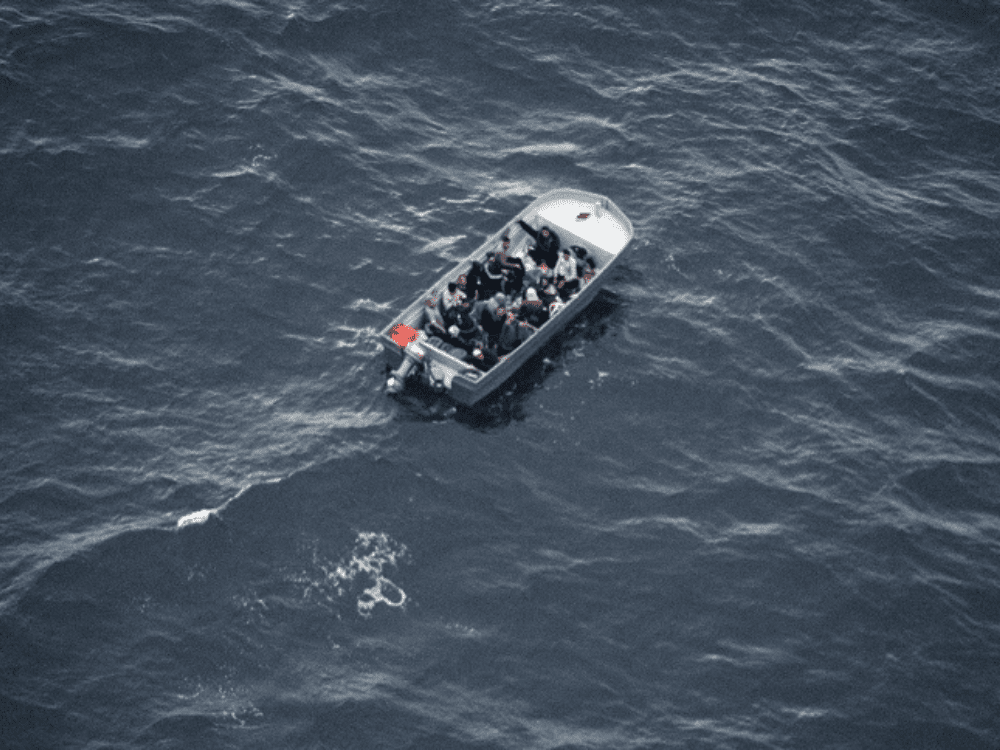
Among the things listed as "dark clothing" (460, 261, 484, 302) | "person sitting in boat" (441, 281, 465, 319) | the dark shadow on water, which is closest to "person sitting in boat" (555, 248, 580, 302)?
the dark shadow on water

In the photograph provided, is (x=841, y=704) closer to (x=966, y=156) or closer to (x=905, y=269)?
(x=905, y=269)

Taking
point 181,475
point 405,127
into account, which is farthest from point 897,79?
point 181,475

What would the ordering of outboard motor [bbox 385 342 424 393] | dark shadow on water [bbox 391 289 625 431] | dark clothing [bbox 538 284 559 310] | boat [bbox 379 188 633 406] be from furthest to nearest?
dark clothing [bbox 538 284 559 310] < dark shadow on water [bbox 391 289 625 431] < boat [bbox 379 188 633 406] < outboard motor [bbox 385 342 424 393]

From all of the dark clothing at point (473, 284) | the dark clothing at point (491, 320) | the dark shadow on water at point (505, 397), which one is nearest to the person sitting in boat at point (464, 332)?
the dark clothing at point (491, 320)

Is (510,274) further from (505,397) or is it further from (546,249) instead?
(505,397)

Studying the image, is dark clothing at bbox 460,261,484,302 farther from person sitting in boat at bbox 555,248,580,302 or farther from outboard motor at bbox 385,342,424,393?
outboard motor at bbox 385,342,424,393

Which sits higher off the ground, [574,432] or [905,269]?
[905,269]

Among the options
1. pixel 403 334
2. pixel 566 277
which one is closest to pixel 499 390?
pixel 403 334
